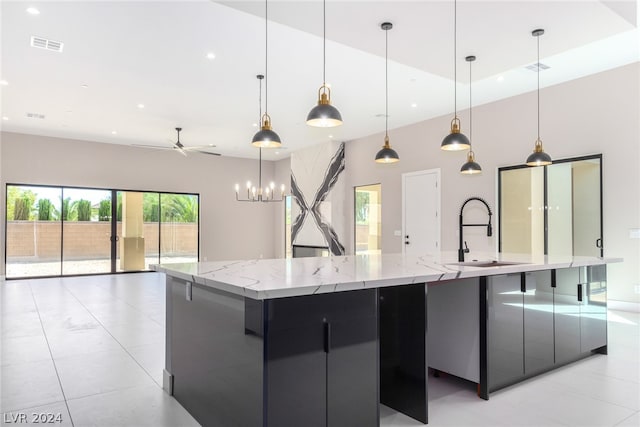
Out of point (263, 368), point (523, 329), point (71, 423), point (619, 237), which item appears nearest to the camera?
point (263, 368)

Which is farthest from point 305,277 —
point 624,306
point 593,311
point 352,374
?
point 624,306

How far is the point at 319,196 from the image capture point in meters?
10.6

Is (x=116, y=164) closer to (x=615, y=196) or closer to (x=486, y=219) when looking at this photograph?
(x=486, y=219)

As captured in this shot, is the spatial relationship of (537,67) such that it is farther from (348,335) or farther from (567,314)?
(348,335)

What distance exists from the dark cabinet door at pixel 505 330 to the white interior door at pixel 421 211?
4.97 metres

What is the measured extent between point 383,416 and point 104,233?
980 centimetres

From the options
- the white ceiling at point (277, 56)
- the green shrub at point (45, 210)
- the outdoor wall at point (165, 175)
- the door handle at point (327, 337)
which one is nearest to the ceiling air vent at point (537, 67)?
the white ceiling at point (277, 56)

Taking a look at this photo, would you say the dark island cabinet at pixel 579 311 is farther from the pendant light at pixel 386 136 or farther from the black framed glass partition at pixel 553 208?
the black framed glass partition at pixel 553 208

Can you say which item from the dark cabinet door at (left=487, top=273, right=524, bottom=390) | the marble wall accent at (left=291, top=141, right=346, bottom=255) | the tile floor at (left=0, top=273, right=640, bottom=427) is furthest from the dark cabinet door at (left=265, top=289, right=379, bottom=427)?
the marble wall accent at (left=291, top=141, right=346, bottom=255)

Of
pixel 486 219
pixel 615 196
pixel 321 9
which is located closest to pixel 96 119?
pixel 321 9

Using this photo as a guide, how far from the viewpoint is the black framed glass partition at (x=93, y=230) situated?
943 cm

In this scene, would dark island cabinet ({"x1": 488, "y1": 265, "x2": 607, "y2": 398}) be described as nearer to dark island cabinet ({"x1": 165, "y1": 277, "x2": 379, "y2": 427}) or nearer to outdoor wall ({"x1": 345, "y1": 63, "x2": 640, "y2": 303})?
dark island cabinet ({"x1": 165, "y1": 277, "x2": 379, "y2": 427})

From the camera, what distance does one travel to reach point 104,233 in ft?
34.0

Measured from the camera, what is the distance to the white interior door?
26.7ft
